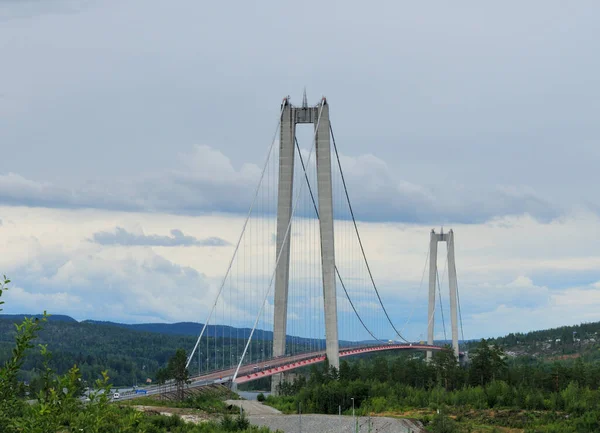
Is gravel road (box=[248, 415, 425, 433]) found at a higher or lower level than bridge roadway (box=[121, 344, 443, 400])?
lower

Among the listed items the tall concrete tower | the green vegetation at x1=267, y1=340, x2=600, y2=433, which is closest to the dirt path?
the green vegetation at x1=267, y1=340, x2=600, y2=433

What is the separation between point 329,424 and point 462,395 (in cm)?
1453

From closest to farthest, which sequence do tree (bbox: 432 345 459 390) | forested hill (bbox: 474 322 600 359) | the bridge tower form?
1. tree (bbox: 432 345 459 390)
2. the bridge tower
3. forested hill (bbox: 474 322 600 359)

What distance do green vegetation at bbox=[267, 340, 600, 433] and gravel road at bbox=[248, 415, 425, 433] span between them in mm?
1780

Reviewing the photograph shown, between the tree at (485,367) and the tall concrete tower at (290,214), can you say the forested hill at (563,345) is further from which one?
the tall concrete tower at (290,214)

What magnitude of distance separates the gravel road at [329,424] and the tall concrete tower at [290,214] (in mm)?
14069

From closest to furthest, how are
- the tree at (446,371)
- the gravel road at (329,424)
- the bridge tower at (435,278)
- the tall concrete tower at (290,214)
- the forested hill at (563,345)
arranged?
the gravel road at (329,424) → the tall concrete tower at (290,214) → the tree at (446,371) → the bridge tower at (435,278) → the forested hill at (563,345)

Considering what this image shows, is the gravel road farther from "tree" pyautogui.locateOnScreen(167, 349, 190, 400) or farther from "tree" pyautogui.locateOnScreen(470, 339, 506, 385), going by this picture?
"tree" pyautogui.locateOnScreen(470, 339, 506, 385)

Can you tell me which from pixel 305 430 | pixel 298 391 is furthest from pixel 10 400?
pixel 298 391

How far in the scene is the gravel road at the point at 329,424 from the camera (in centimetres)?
5500

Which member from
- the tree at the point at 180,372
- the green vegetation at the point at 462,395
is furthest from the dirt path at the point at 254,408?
the tree at the point at 180,372

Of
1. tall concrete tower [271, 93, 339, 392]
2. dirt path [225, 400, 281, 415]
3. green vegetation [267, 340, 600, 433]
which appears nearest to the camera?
green vegetation [267, 340, 600, 433]

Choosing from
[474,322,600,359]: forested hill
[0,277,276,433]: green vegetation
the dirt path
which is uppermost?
[474,322,600,359]: forested hill

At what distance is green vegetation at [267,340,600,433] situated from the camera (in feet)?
189
